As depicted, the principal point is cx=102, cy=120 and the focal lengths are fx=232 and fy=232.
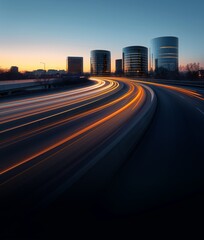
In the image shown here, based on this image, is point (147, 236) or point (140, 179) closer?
point (147, 236)

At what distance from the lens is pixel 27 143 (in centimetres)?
777

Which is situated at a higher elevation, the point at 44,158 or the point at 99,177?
the point at 44,158

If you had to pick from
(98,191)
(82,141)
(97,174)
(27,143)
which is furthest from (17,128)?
(98,191)

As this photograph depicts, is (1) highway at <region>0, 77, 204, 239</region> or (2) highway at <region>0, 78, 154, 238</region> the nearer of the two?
(1) highway at <region>0, 77, 204, 239</region>

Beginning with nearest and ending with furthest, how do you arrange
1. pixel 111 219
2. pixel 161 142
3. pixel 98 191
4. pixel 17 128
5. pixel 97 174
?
pixel 111 219, pixel 98 191, pixel 97 174, pixel 161 142, pixel 17 128

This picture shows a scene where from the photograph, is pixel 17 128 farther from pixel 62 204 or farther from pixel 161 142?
pixel 62 204

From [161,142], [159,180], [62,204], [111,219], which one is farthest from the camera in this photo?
[161,142]

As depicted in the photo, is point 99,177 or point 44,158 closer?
point 99,177

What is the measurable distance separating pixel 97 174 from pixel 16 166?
6.69ft

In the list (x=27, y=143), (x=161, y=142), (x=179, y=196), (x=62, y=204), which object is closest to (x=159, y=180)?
(x=179, y=196)

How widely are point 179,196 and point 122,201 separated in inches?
41.5

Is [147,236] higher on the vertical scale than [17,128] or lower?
lower

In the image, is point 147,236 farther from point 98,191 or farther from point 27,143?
point 27,143

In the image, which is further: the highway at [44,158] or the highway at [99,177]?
the highway at [44,158]
